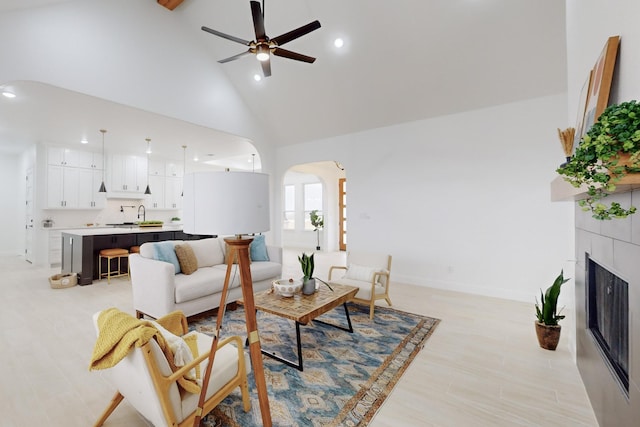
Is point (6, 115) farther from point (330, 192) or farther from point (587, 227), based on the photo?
point (587, 227)

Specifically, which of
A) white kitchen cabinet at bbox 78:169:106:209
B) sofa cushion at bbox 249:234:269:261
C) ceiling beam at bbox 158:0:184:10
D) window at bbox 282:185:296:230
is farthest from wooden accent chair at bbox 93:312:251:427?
window at bbox 282:185:296:230

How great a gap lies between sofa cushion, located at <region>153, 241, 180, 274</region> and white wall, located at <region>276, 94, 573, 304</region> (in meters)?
3.21

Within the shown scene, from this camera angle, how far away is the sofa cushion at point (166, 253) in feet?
10.7

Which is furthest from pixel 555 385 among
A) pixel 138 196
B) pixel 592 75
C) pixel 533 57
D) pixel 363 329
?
pixel 138 196

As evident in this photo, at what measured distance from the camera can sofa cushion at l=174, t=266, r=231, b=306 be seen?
2932 mm

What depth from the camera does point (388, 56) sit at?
3969mm

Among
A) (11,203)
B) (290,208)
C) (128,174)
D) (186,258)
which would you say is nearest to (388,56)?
(186,258)

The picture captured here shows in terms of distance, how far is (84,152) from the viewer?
6836mm

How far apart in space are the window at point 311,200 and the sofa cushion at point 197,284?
586 centimetres

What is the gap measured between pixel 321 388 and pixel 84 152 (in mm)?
8079

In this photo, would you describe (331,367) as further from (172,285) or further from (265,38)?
(265,38)

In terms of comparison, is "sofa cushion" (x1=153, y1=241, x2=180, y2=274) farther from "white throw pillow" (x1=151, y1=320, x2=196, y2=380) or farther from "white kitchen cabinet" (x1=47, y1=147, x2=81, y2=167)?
"white kitchen cabinet" (x1=47, y1=147, x2=81, y2=167)

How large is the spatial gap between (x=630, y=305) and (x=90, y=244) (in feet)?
21.3

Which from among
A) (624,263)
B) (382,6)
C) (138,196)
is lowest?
(624,263)
